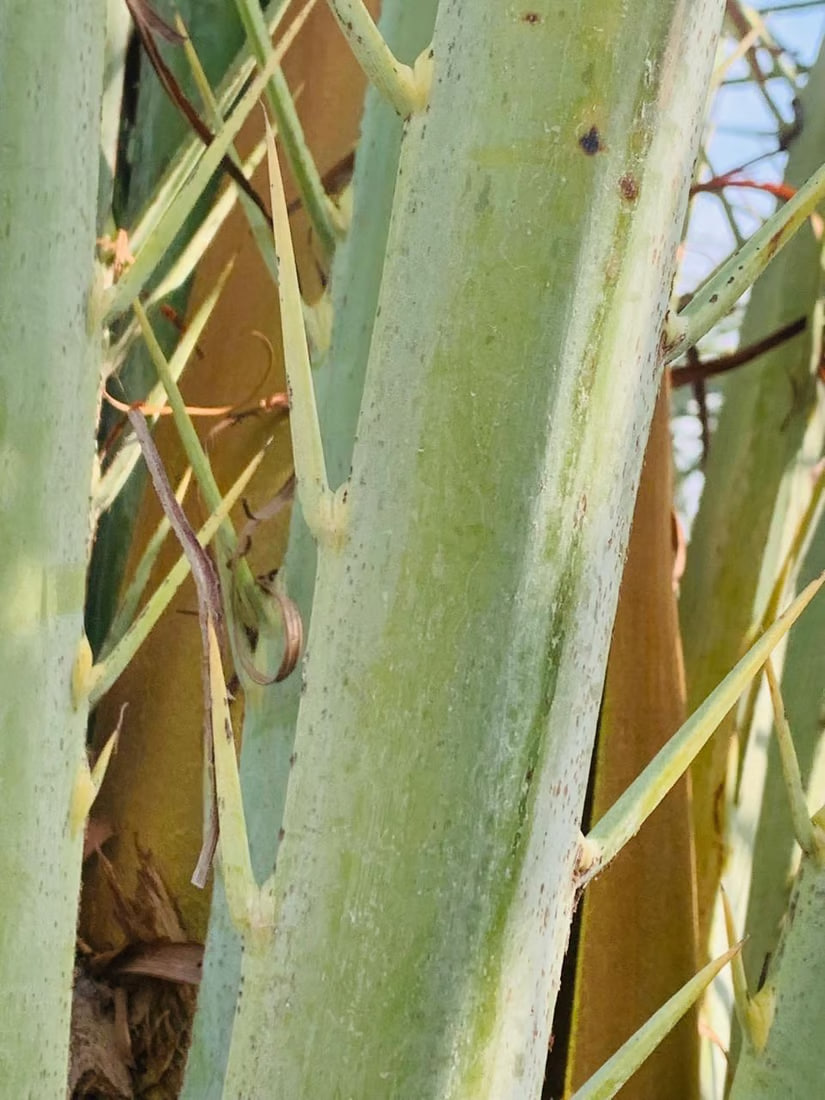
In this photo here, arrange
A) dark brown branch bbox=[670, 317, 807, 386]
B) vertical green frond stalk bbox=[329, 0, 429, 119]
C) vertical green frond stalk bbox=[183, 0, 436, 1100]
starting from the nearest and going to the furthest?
vertical green frond stalk bbox=[329, 0, 429, 119]
vertical green frond stalk bbox=[183, 0, 436, 1100]
dark brown branch bbox=[670, 317, 807, 386]

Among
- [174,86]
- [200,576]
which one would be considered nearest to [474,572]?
[200,576]

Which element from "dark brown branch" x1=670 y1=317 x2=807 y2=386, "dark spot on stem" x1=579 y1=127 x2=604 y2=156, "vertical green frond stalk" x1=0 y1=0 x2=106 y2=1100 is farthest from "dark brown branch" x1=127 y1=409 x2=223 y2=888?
"dark brown branch" x1=670 y1=317 x2=807 y2=386

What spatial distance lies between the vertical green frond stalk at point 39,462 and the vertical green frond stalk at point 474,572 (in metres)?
0.08

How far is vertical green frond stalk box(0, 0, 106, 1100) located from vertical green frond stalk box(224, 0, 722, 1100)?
0.08m

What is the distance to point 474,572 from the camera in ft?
0.77

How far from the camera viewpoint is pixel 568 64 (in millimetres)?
233

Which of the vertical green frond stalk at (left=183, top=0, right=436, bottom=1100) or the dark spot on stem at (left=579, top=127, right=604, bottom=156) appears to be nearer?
the dark spot on stem at (left=579, top=127, right=604, bottom=156)

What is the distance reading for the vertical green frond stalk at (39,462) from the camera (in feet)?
0.92

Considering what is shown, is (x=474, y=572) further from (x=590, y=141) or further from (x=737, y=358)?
(x=737, y=358)

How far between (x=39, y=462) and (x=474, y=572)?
12 cm

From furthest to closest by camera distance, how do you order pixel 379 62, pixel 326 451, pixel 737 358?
pixel 737 358 → pixel 326 451 → pixel 379 62

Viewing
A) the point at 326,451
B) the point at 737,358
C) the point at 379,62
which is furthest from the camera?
the point at 737,358

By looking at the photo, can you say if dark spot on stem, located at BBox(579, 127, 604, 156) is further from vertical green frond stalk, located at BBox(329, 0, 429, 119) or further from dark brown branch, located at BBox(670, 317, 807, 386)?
dark brown branch, located at BBox(670, 317, 807, 386)

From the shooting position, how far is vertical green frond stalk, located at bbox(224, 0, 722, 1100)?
231mm
